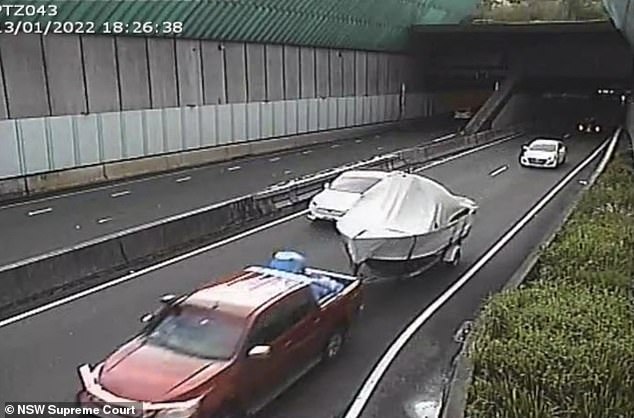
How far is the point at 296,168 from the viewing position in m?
31.8

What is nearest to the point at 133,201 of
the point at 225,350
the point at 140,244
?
the point at 140,244

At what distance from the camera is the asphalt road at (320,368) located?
9250mm

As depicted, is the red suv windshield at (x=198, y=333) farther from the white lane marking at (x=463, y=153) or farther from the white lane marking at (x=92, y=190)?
the white lane marking at (x=463, y=153)

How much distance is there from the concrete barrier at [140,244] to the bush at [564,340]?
8.39 metres

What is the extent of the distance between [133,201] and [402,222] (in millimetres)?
12173

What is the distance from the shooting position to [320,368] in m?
10.0

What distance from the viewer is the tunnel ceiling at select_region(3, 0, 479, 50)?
27703 millimetres

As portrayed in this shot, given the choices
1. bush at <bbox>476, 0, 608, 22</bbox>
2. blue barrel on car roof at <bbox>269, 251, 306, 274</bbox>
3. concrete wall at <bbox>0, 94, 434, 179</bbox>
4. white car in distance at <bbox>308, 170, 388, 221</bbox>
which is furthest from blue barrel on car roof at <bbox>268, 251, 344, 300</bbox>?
bush at <bbox>476, 0, 608, 22</bbox>

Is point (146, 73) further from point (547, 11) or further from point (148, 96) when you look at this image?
point (547, 11)

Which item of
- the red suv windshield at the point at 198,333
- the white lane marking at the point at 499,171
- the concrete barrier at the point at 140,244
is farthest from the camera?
the white lane marking at the point at 499,171

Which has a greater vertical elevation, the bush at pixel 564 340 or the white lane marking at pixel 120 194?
the bush at pixel 564 340

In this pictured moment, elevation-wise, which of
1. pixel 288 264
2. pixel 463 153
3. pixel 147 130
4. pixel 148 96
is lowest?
pixel 463 153

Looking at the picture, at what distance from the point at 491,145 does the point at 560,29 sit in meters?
13.7

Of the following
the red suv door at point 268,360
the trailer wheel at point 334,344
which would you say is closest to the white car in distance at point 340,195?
the trailer wheel at point 334,344
